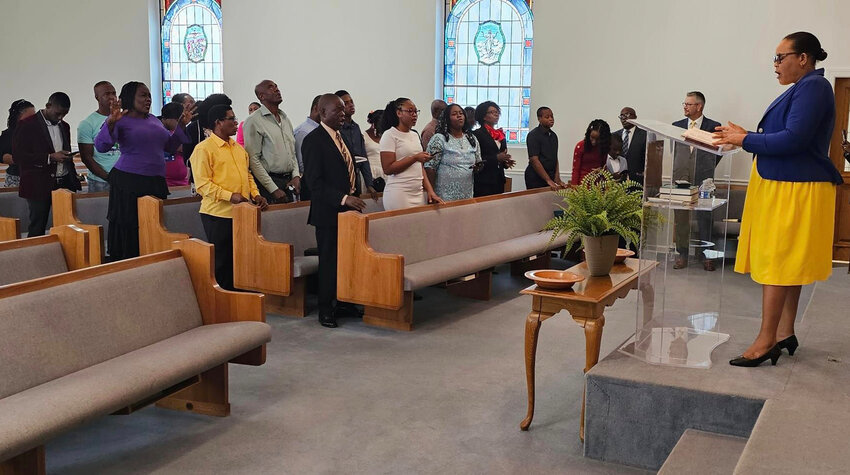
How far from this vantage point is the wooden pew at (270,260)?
5.60 m

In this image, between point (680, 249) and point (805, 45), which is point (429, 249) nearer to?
point (680, 249)

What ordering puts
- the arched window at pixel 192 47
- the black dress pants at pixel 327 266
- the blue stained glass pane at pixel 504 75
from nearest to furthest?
the black dress pants at pixel 327 266 → the blue stained glass pane at pixel 504 75 → the arched window at pixel 192 47

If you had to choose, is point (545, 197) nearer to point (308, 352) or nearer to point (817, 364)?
point (308, 352)

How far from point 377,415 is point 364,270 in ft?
5.10

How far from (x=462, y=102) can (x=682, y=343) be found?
25.7 feet

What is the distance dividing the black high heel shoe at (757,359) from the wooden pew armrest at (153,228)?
12.7 feet

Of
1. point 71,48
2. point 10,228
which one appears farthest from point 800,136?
point 71,48

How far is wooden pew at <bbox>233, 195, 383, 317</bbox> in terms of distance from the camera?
5.60 metres

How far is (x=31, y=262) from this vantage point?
13.8ft

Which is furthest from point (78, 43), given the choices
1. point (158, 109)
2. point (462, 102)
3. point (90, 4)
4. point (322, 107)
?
point (322, 107)

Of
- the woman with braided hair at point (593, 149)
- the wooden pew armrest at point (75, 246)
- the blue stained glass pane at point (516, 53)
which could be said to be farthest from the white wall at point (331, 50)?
the wooden pew armrest at point (75, 246)

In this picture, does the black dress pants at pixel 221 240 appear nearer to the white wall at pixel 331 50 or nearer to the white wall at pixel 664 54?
the white wall at pixel 664 54

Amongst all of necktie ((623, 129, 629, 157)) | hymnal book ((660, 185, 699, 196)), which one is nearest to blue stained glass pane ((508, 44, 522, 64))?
necktie ((623, 129, 629, 157))

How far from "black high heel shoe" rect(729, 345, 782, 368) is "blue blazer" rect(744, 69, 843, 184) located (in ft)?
2.33
